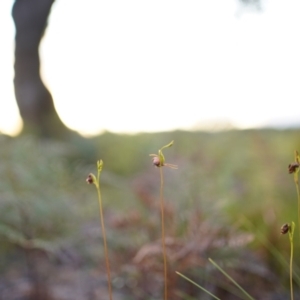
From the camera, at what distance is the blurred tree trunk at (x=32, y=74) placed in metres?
3.30

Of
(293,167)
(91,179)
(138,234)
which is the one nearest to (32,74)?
(138,234)

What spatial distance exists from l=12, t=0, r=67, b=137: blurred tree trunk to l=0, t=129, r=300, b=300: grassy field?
115 cm

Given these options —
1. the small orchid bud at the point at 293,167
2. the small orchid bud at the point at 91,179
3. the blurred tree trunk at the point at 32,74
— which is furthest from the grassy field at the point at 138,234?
the blurred tree trunk at the point at 32,74

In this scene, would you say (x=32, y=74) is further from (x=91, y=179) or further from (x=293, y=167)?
(x=293, y=167)

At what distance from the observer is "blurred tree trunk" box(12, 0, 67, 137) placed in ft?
10.8

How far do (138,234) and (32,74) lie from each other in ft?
7.59

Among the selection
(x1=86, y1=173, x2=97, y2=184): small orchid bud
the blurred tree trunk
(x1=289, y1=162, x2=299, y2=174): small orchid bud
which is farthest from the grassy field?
the blurred tree trunk

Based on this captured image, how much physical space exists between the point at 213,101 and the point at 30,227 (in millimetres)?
1161

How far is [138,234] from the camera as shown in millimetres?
1866

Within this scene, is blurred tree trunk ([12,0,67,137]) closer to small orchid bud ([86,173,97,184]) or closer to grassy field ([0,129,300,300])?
grassy field ([0,129,300,300])

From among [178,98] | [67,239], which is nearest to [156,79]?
[178,98]

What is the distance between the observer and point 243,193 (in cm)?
270

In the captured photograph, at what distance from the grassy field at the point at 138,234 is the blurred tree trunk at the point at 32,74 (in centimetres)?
115

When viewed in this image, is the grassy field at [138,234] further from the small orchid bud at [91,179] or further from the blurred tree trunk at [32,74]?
the blurred tree trunk at [32,74]
